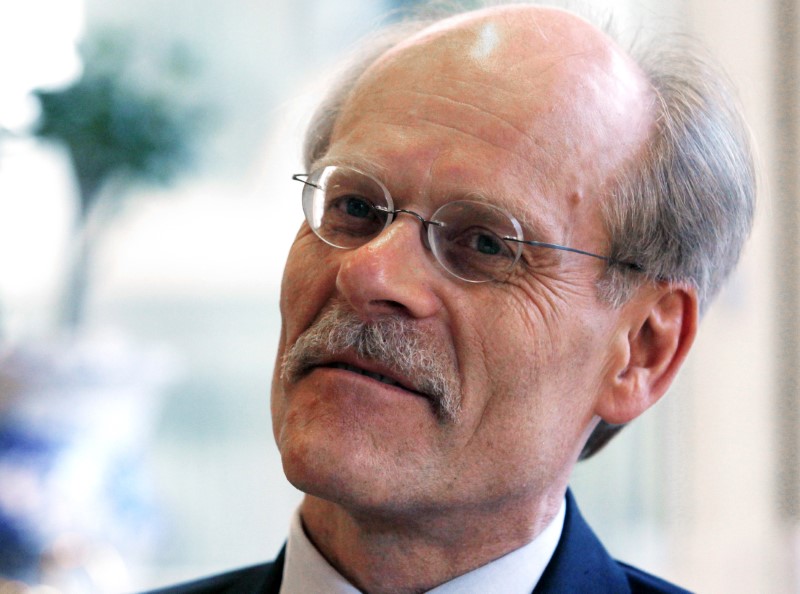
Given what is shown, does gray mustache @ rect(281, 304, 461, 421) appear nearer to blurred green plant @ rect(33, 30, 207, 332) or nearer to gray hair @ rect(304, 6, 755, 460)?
gray hair @ rect(304, 6, 755, 460)

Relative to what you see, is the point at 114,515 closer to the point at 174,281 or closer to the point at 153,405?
the point at 153,405

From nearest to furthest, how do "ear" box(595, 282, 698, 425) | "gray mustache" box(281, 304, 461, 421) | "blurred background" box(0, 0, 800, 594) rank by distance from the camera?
1. "gray mustache" box(281, 304, 461, 421)
2. "ear" box(595, 282, 698, 425)
3. "blurred background" box(0, 0, 800, 594)

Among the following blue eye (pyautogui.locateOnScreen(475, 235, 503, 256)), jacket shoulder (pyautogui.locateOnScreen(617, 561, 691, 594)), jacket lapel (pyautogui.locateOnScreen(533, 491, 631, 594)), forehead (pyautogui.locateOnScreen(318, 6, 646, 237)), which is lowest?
jacket shoulder (pyautogui.locateOnScreen(617, 561, 691, 594))

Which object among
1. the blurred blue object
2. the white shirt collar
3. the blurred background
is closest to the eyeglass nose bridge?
the white shirt collar

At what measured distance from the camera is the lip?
142 centimetres

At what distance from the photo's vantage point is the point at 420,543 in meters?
1.53

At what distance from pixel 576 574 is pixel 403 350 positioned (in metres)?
0.53

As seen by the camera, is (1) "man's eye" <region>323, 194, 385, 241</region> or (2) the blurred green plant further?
(2) the blurred green plant

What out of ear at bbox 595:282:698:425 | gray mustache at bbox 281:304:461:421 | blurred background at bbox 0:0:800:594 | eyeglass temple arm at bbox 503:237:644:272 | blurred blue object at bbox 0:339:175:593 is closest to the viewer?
gray mustache at bbox 281:304:461:421

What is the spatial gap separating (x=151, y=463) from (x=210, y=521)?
0.34 metres

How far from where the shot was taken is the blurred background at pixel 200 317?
284cm

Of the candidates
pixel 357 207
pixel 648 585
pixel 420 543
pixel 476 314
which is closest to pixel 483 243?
pixel 476 314

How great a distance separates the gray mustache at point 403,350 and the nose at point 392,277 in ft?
0.08

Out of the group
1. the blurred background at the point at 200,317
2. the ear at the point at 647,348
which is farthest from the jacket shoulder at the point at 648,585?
the blurred background at the point at 200,317
